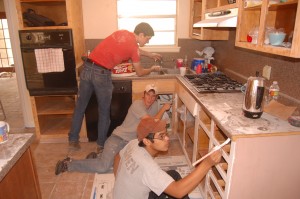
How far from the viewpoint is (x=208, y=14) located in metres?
2.37

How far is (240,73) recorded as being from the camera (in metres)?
2.62

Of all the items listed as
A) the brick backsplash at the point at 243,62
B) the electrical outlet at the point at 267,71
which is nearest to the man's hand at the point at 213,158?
the brick backsplash at the point at 243,62

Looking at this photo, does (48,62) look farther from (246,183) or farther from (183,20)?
(246,183)

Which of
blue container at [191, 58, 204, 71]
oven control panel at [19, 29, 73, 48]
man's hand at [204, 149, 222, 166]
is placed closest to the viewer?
man's hand at [204, 149, 222, 166]

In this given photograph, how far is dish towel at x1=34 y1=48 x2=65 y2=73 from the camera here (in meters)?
2.79

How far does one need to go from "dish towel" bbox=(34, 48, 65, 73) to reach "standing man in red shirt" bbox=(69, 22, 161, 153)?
0.37 m

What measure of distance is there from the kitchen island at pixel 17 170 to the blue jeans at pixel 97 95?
4.59ft

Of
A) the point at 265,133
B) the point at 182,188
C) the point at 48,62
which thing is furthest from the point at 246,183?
the point at 48,62

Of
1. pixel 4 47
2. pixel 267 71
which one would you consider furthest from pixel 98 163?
pixel 4 47

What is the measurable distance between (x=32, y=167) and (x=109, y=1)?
2.62 m

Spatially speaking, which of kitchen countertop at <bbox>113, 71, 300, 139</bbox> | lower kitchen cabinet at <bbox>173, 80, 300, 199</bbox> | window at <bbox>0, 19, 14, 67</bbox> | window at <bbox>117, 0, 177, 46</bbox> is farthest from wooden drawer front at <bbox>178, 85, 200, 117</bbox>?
window at <bbox>0, 19, 14, 67</bbox>

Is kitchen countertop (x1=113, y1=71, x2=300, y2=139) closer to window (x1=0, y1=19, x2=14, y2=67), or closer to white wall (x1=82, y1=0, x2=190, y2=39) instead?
white wall (x1=82, y1=0, x2=190, y2=39)

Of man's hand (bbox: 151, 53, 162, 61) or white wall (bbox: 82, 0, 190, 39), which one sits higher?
white wall (bbox: 82, 0, 190, 39)

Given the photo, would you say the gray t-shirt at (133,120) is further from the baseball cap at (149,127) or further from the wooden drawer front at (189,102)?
the baseball cap at (149,127)
